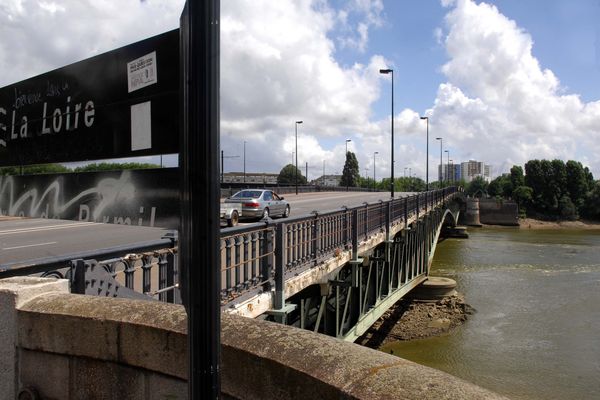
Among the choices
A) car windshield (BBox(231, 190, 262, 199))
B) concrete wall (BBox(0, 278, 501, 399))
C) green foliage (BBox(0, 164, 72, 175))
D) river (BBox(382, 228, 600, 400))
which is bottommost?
river (BBox(382, 228, 600, 400))

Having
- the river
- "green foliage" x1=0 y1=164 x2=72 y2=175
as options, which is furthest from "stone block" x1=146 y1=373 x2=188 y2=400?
the river

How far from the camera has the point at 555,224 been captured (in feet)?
281

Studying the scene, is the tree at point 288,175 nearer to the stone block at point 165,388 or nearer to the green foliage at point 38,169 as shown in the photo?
the green foliage at point 38,169

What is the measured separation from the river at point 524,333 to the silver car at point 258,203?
7.70 meters

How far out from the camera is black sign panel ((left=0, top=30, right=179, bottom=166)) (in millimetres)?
2461

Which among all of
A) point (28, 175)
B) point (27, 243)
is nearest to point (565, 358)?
point (27, 243)

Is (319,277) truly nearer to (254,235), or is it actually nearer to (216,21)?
(254,235)

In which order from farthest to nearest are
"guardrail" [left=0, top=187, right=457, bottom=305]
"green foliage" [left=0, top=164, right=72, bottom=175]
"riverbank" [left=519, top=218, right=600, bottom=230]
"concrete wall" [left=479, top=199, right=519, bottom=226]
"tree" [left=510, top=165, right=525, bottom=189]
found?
"tree" [left=510, top=165, right=525, bottom=189]
"concrete wall" [left=479, top=199, right=519, bottom=226]
"riverbank" [left=519, top=218, right=600, bottom=230]
"guardrail" [left=0, top=187, right=457, bottom=305]
"green foliage" [left=0, top=164, right=72, bottom=175]

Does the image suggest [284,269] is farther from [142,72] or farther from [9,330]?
[142,72]

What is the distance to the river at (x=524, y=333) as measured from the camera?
1645cm

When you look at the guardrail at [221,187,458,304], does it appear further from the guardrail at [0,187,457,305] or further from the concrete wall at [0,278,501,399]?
the concrete wall at [0,278,501,399]

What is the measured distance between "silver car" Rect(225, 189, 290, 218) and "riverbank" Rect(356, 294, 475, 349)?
674cm

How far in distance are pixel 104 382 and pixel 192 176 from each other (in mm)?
1980

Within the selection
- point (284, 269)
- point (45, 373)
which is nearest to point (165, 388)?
point (45, 373)
